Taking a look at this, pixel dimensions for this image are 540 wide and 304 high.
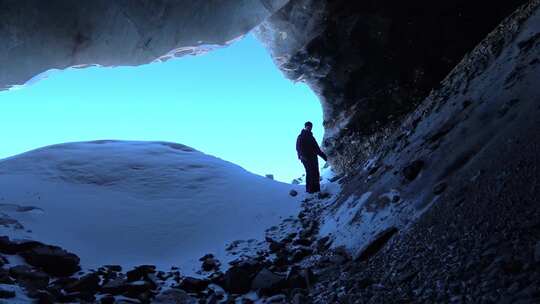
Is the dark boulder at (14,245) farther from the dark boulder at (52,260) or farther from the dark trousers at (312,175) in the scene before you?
the dark trousers at (312,175)

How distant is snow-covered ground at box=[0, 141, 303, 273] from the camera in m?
7.30

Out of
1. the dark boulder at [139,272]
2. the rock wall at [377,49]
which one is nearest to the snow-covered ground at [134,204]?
the dark boulder at [139,272]

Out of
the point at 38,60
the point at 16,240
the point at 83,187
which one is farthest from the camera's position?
the point at 83,187

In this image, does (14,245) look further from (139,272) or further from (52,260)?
(139,272)

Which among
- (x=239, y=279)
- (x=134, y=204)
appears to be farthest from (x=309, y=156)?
(x=239, y=279)

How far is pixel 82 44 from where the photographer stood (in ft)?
23.7

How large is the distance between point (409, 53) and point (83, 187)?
348 inches

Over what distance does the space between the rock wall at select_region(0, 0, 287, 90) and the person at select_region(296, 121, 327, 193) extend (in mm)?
2788

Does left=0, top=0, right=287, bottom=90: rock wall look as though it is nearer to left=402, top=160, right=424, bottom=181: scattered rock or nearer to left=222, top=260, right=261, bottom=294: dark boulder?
left=222, top=260, right=261, bottom=294: dark boulder

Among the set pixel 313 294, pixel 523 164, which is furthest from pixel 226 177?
pixel 523 164

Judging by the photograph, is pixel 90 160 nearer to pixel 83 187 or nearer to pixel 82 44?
pixel 83 187

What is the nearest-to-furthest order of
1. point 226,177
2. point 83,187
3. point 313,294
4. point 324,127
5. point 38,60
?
point 313,294
point 38,60
point 83,187
point 226,177
point 324,127

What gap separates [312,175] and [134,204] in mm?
3900

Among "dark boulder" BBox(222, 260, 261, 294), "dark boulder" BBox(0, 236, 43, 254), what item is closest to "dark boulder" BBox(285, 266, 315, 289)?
"dark boulder" BBox(222, 260, 261, 294)
